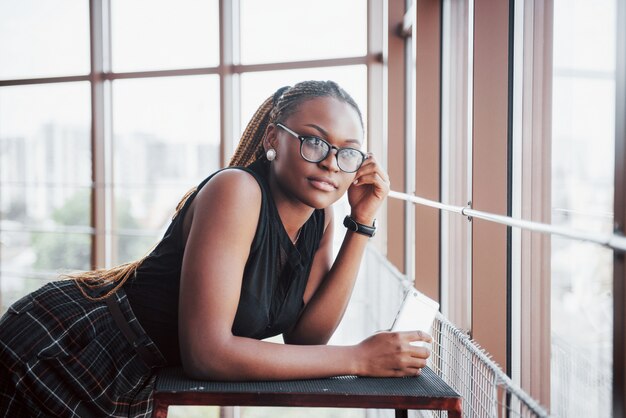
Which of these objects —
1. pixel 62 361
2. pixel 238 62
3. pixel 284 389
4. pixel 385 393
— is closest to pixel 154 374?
pixel 62 361

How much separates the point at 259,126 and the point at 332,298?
31 centimetres

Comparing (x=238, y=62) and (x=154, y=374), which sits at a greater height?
(x=238, y=62)

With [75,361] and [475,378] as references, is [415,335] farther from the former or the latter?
[75,361]

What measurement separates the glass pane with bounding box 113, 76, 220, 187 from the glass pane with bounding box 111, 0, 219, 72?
0.10 meters

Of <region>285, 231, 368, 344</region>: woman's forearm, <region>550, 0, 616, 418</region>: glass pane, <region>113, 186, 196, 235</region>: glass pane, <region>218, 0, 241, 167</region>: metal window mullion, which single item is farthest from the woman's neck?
<region>113, 186, 196, 235</region>: glass pane

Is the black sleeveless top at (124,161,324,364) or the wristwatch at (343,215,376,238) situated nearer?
the black sleeveless top at (124,161,324,364)

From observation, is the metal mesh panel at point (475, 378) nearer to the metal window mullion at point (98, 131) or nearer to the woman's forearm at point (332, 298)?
the woman's forearm at point (332, 298)

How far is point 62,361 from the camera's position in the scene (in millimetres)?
789

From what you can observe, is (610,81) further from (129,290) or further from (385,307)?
(385,307)

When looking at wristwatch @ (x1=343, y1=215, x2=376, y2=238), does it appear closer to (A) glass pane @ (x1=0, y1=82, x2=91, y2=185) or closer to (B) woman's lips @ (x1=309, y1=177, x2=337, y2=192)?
(B) woman's lips @ (x1=309, y1=177, x2=337, y2=192)

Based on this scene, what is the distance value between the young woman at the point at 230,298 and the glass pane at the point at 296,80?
6.38 feet

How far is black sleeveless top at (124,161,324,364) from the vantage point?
819 mm

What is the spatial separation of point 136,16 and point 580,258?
10.1 feet

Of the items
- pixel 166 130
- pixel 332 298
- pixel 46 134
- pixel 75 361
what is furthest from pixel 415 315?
pixel 46 134
